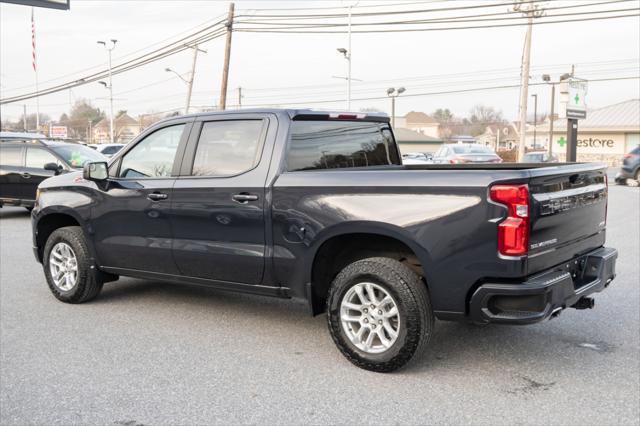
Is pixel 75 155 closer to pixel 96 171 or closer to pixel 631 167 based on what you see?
pixel 96 171

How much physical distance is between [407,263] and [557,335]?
1.54 metres

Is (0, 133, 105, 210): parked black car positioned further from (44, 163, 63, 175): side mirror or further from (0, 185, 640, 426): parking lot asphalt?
(0, 185, 640, 426): parking lot asphalt

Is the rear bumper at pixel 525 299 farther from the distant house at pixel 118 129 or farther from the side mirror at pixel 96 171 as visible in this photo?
the distant house at pixel 118 129

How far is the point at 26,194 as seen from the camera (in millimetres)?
13602

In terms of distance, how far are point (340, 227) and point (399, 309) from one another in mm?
704

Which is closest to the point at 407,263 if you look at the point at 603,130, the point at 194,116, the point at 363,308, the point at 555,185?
the point at 363,308

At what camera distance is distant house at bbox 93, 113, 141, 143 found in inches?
3543

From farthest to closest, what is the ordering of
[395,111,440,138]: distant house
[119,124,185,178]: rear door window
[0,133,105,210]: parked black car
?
[395,111,440,138]: distant house → [0,133,105,210]: parked black car → [119,124,185,178]: rear door window

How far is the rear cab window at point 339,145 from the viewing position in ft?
16.9

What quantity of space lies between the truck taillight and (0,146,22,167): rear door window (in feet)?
40.5

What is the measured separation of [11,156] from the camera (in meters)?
13.8

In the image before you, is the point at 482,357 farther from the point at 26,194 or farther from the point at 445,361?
the point at 26,194

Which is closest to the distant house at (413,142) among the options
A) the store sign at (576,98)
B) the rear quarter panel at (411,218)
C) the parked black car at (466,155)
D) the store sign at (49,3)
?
the parked black car at (466,155)

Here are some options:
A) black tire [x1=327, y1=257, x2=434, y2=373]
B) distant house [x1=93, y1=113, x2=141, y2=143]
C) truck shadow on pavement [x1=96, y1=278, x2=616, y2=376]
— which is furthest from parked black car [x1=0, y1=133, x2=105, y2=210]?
distant house [x1=93, y1=113, x2=141, y2=143]
